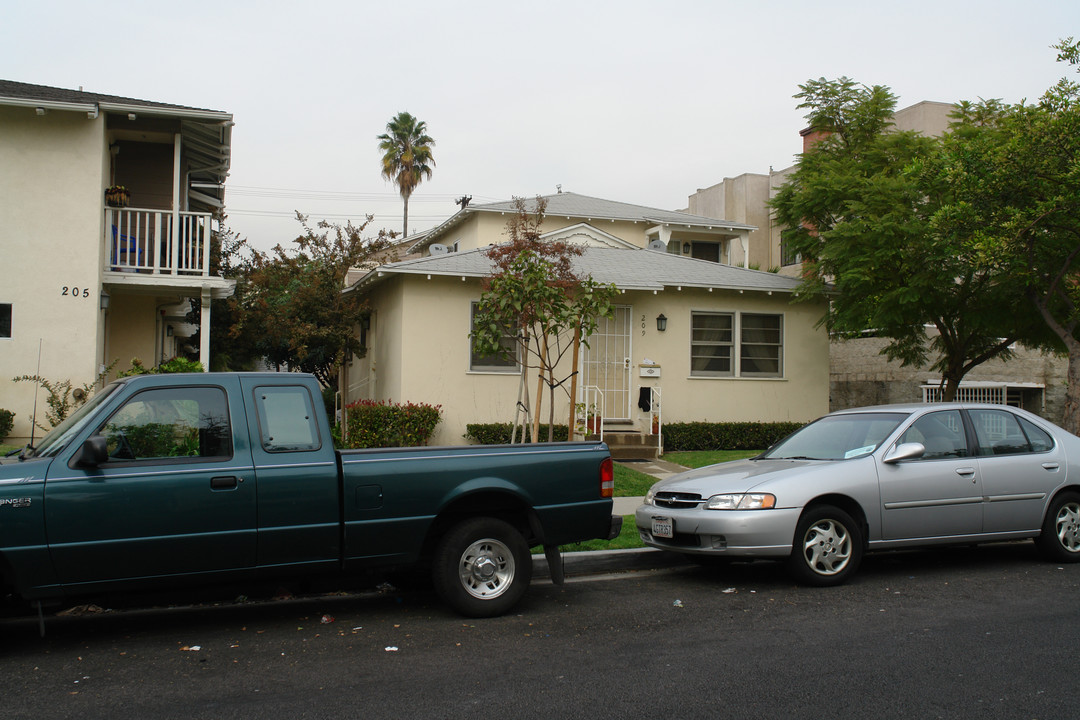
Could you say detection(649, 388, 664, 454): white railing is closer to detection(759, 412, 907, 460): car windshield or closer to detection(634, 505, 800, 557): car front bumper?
detection(759, 412, 907, 460): car windshield

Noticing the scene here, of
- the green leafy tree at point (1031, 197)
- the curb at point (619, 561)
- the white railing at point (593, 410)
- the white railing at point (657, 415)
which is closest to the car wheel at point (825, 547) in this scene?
the curb at point (619, 561)

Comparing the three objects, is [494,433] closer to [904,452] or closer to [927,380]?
[904,452]

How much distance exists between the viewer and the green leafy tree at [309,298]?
19578 millimetres

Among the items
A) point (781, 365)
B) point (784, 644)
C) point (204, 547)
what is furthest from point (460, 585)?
point (781, 365)

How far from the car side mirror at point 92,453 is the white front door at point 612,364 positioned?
12.5 m

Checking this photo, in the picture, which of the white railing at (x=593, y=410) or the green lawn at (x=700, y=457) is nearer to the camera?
the green lawn at (x=700, y=457)

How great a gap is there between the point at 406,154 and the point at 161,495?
42458mm

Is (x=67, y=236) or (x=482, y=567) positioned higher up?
(x=67, y=236)

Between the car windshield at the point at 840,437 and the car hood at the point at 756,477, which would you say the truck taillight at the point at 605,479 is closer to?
the car hood at the point at 756,477

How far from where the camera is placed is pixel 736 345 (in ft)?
61.3

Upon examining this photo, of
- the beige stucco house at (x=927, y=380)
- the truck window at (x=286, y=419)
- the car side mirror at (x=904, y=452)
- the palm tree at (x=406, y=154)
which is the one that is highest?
the palm tree at (x=406, y=154)

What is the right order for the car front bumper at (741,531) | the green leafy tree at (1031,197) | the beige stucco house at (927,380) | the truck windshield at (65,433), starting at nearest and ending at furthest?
the truck windshield at (65,433) → the car front bumper at (741,531) → the green leafy tree at (1031,197) → the beige stucco house at (927,380)

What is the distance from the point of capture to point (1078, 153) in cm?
1257

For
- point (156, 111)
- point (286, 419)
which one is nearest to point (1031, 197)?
point (286, 419)
